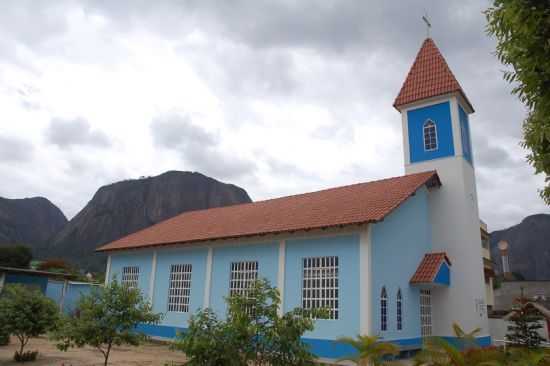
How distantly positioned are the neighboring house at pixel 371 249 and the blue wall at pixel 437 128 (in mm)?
45

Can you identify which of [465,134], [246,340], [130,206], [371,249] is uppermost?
[130,206]

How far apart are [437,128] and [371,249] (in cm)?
806

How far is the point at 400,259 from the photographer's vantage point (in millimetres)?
16453

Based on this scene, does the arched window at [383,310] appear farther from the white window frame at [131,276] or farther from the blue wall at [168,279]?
the white window frame at [131,276]

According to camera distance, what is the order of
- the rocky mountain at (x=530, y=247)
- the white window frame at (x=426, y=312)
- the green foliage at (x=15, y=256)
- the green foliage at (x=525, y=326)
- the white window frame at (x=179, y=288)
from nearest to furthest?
1. the green foliage at (x=525, y=326)
2. the white window frame at (x=426, y=312)
3. the white window frame at (x=179, y=288)
4. the green foliage at (x=15, y=256)
5. the rocky mountain at (x=530, y=247)

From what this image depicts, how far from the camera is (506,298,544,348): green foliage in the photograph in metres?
16.0

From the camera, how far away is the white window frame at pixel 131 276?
76.1ft

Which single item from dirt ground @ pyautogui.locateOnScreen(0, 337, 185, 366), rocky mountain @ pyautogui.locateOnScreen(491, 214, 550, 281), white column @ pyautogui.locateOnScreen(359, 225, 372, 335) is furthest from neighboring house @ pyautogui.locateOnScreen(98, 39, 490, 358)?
rocky mountain @ pyautogui.locateOnScreen(491, 214, 550, 281)

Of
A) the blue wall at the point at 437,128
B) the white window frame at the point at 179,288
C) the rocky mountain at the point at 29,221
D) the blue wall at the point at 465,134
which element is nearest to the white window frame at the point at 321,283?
the white window frame at the point at 179,288

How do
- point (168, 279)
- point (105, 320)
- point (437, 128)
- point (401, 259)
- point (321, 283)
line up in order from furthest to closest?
point (168, 279) → point (437, 128) → point (401, 259) → point (321, 283) → point (105, 320)

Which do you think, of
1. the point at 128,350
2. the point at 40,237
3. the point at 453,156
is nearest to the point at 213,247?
the point at 128,350

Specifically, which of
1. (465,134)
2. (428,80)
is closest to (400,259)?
(465,134)

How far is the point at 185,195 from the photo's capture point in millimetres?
88375

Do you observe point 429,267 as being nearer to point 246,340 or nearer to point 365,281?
point 365,281
